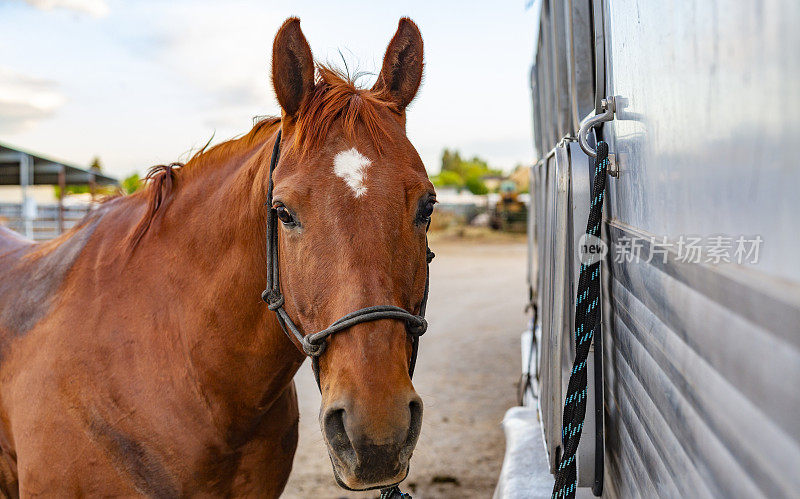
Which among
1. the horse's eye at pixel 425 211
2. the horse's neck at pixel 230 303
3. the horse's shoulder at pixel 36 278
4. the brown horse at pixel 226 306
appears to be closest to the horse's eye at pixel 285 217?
the brown horse at pixel 226 306

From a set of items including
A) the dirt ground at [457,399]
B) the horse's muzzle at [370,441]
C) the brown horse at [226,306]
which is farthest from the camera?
the dirt ground at [457,399]

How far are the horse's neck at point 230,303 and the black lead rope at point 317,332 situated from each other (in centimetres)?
12

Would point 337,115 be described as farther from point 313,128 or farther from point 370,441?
point 370,441

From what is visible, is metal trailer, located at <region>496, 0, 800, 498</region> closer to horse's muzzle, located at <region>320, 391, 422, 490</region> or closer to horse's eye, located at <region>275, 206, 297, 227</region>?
horse's muzzle, located at <region>320, 391, 422, 490</region>

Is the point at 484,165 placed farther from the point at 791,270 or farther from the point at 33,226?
the point at 791,270

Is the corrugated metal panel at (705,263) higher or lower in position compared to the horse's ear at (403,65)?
lower

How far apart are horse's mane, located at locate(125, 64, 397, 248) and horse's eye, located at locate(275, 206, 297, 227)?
177 millimetres

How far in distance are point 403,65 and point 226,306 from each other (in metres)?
1.07

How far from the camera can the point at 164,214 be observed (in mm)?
2203

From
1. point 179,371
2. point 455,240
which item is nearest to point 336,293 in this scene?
point 179,371

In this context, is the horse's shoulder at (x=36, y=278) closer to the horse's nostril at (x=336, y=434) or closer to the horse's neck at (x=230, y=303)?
the horse's neck at (x=230, y=303)

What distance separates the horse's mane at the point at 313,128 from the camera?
5.69ft

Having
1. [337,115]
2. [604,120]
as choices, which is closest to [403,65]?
[337,115]

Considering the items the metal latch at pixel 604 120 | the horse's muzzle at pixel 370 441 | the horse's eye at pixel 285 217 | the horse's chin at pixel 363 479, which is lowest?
the horse's chin at pixel 363 479
